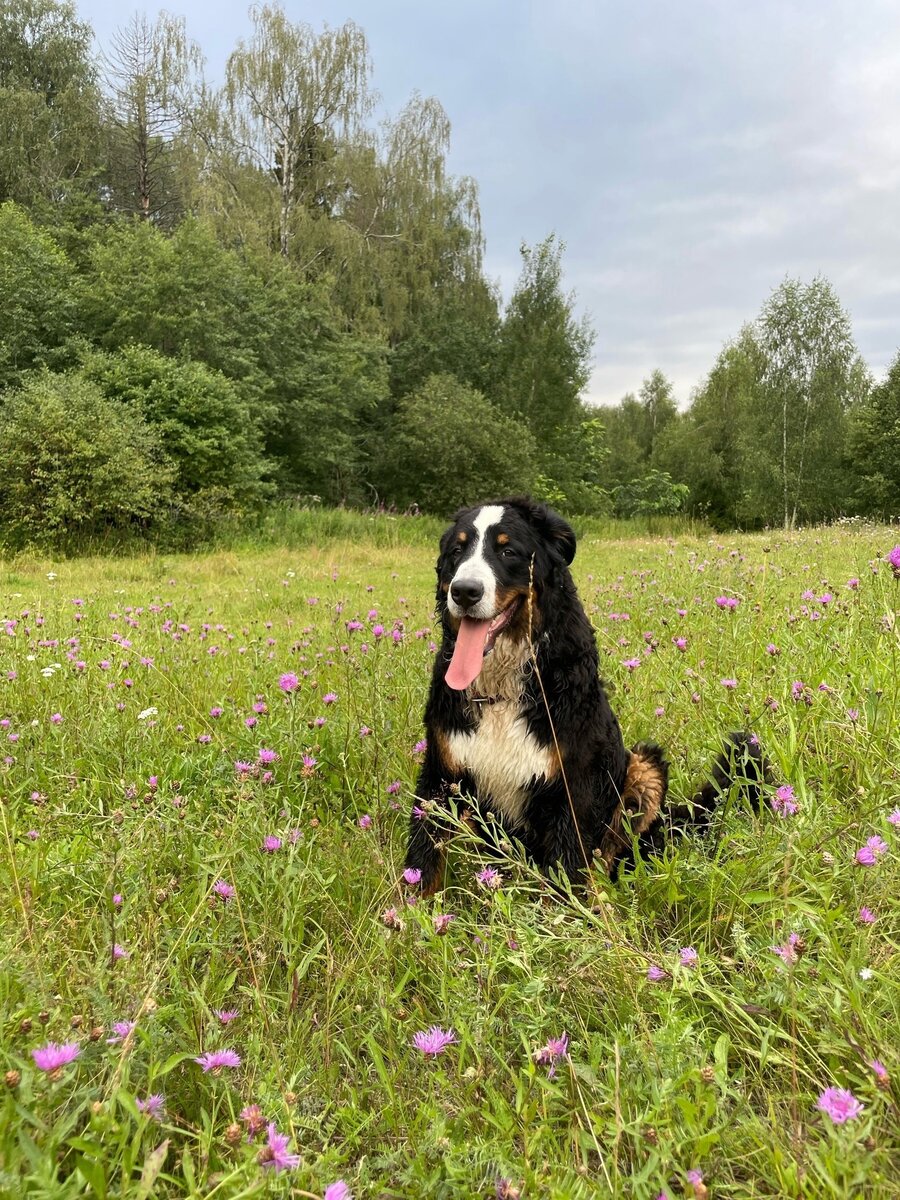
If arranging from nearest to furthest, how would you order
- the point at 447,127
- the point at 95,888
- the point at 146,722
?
the point at 95,888
the point at 146,722
the point at 447,127

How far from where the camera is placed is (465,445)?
2291cm

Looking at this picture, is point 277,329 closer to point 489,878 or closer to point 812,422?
point 489,878

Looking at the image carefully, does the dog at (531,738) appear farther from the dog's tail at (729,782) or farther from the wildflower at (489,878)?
the wildflower at (489,878)

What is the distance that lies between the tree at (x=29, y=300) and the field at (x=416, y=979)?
17.5 metres

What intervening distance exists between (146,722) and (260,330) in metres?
20.6

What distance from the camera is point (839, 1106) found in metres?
0.96

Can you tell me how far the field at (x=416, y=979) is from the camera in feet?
3.43

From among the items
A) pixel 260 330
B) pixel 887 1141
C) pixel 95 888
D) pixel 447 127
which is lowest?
pixel 95 888

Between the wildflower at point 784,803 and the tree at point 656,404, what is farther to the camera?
the tree at point 656,404

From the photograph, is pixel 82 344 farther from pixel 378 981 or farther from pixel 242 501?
pixel 378 981

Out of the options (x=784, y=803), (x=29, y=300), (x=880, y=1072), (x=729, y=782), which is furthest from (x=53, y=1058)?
(x=29, y=300)

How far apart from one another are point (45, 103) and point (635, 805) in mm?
34935

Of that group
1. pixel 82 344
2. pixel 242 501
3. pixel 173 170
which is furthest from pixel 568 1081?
pixel 173 170

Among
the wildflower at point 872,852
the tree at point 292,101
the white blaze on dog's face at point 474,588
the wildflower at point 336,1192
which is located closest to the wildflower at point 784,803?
the wildflower at point 872,852
